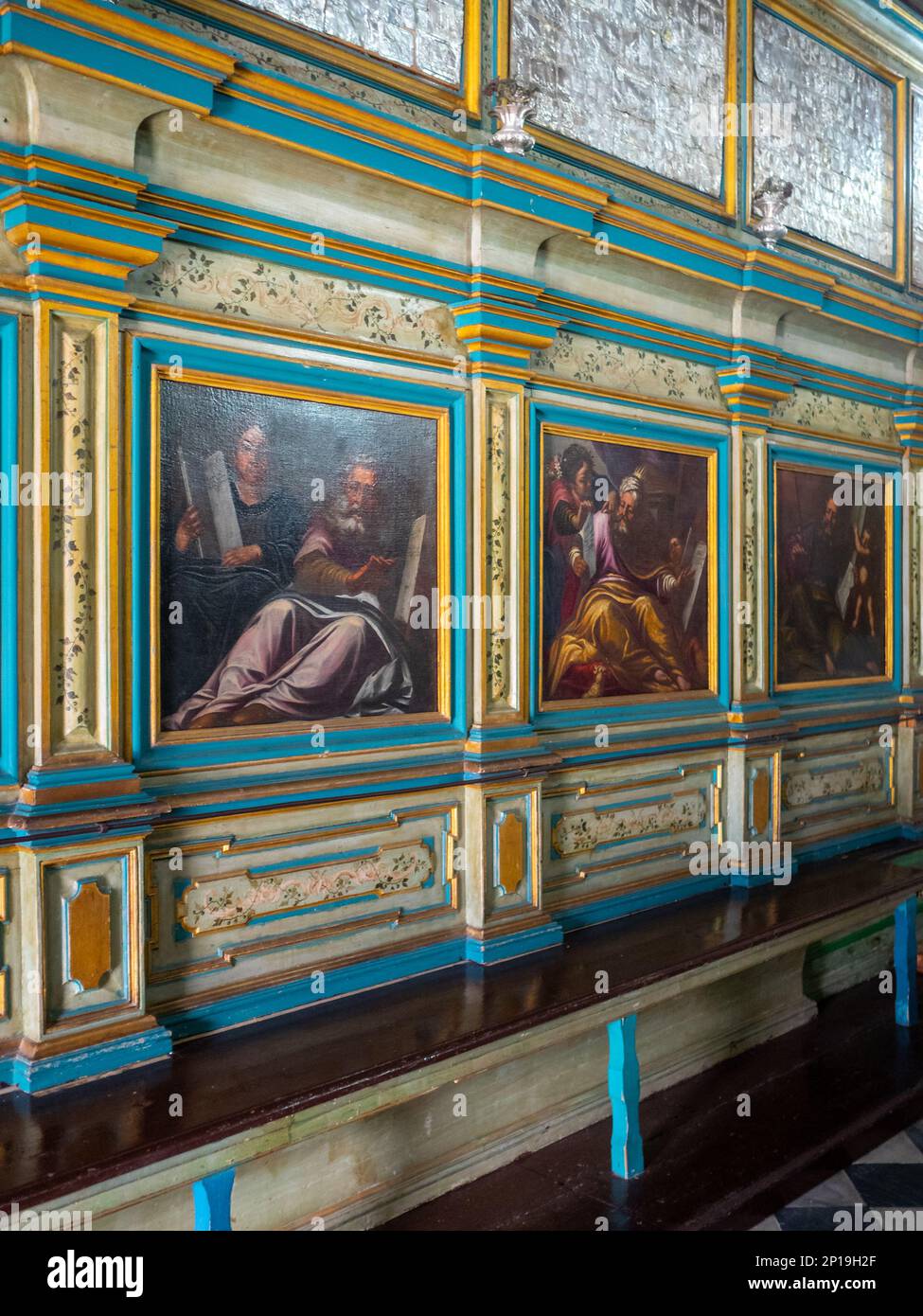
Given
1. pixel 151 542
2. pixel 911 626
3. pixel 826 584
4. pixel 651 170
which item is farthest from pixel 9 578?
pixel 911 626

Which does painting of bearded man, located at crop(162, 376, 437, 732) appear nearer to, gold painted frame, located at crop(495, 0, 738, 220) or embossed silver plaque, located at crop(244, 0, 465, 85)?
embossed silver plaque, located at crop(244, 0, 465, 85)

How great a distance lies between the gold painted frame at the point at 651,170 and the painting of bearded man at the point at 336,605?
1694 millimetres

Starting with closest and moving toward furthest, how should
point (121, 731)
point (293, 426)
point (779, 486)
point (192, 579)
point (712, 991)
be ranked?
point (121, 731), point (192, 579), point (293, 426), point (712, 991), point (779, 486)

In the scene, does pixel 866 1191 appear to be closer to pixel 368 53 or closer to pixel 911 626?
pixel 911 626

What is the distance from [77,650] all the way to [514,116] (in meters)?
3.01

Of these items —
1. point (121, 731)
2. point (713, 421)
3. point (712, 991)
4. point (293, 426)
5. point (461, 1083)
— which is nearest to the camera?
point (121, 731)

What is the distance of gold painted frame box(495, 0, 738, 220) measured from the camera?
513 cm

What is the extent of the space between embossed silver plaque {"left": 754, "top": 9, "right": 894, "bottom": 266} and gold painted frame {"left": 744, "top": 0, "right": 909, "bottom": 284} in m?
0.04

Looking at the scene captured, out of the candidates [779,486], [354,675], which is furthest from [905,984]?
[354,675]

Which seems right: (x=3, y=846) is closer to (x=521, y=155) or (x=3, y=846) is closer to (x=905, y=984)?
(x=521, y=155)

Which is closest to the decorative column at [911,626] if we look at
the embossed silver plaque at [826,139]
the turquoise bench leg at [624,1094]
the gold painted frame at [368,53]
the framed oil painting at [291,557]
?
the embossed silver plaque at [826,139]

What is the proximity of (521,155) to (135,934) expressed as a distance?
3.55m

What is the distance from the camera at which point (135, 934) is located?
382 cm

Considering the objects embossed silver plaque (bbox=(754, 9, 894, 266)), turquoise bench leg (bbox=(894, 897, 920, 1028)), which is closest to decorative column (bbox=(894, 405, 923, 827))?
embossed silver plaque (bbox=(754, 9, 894, 266))
